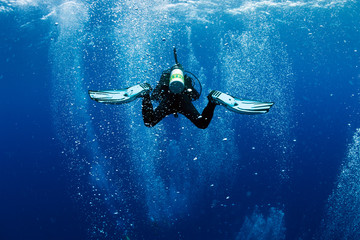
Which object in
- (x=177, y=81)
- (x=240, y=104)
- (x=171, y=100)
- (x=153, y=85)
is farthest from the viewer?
(x=153, y=85)

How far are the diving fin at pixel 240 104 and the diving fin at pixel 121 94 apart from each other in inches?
42.9

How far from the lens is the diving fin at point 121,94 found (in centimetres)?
369

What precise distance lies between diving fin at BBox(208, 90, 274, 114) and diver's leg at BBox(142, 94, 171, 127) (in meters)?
0.78

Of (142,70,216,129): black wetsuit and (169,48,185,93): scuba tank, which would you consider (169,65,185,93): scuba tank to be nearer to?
(169,48,185,93): scuba tank

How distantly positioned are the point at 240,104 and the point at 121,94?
1867mm

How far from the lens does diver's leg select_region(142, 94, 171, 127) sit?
12.4 ft

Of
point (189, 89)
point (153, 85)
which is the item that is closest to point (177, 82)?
point (189, 89)

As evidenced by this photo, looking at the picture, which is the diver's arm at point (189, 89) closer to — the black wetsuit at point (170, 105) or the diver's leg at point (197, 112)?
the black wetsuit at point (170, 105)

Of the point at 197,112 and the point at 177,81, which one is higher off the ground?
the point at 177,81

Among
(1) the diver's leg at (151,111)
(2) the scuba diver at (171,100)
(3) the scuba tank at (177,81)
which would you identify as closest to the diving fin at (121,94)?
(2) the scuba diver at (171,100)

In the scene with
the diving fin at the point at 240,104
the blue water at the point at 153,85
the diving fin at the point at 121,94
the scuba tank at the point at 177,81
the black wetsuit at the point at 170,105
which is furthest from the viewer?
the blue water at the point at 153,85

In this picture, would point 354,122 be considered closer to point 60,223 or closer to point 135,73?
point 135,73

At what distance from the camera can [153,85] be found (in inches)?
728

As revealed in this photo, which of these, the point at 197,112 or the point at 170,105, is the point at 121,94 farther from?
the point at 197,112
